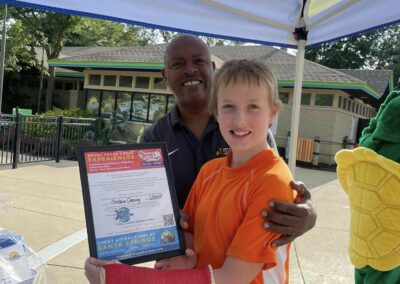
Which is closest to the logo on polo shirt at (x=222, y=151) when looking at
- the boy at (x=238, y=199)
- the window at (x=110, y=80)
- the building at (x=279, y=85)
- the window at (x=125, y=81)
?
the boy at (x=238, y=199)

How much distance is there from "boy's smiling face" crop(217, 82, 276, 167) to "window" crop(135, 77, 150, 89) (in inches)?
639

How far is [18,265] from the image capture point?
1.66 metres

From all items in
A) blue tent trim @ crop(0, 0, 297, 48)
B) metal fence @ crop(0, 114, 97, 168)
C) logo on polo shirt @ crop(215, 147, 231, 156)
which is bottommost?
metal fence @ crop(0, 114, 97, 168)

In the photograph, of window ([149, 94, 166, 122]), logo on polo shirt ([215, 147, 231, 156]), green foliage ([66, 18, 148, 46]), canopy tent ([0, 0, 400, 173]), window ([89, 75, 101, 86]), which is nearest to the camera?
logo on polo shirt ([215, 147, 231, 156])

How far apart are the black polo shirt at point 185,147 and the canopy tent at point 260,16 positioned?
91 centimetres

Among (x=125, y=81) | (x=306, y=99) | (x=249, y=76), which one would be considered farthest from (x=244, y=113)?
(x=125, y=81)

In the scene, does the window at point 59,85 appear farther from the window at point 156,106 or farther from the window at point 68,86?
the window at point 156,106

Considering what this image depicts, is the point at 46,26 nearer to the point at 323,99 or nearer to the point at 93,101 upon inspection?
the point at 93,101

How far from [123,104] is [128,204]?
55.5 feet

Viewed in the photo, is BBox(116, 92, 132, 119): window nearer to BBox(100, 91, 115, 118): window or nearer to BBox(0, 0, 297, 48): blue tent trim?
BBox(100, 91, 115, 118): window

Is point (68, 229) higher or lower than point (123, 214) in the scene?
lower

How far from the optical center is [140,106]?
58.2 ft

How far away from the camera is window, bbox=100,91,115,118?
18350 millimetres

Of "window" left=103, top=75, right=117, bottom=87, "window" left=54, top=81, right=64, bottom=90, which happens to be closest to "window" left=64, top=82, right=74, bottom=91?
"window" left=54, top=81, right=64, bottom=90
